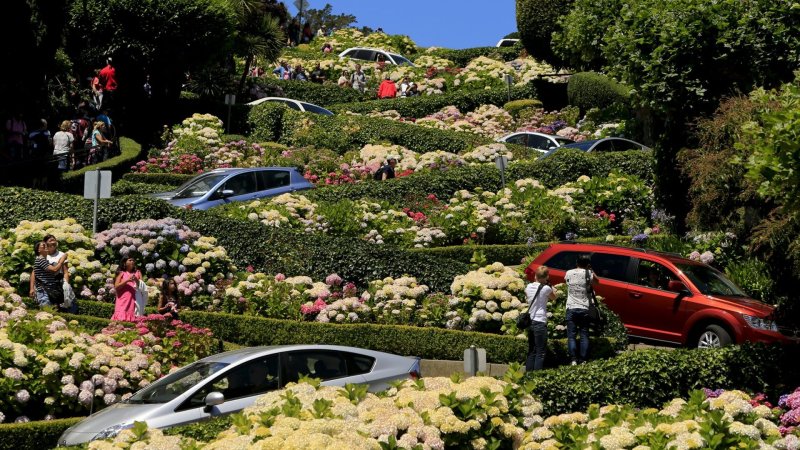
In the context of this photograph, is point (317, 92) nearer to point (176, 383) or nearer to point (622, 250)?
point (622, 250)

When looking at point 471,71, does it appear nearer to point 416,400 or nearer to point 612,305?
point 612,305

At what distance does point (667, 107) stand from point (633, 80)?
897 mm

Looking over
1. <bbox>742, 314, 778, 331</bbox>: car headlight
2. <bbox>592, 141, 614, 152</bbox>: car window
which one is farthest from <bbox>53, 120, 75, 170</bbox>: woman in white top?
<bbox>742, 314, 778, 331</bbox>: car headlight

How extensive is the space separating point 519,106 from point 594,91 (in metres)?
2.83

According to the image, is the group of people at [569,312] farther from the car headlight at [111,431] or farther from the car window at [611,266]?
the car headlight at [111,431]

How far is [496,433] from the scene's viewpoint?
11.0 meters

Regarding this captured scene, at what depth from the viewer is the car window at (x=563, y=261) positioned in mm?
20547

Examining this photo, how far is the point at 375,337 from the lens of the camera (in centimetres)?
1911

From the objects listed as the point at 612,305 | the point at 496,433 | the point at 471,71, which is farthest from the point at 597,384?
the point at 471,71

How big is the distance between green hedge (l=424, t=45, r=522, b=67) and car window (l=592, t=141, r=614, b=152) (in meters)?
26.4

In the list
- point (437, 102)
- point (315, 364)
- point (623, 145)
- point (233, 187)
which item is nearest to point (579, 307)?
point (315, 364)

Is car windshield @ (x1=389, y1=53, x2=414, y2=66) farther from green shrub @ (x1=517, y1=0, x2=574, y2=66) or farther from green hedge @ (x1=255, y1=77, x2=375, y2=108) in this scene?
green shrub @ (x1=517, y1=0, x2=574, y2=66)

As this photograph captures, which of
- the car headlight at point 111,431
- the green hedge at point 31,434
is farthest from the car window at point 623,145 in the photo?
the car headlight at point 111,431

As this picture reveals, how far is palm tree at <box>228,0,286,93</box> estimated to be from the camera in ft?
151
